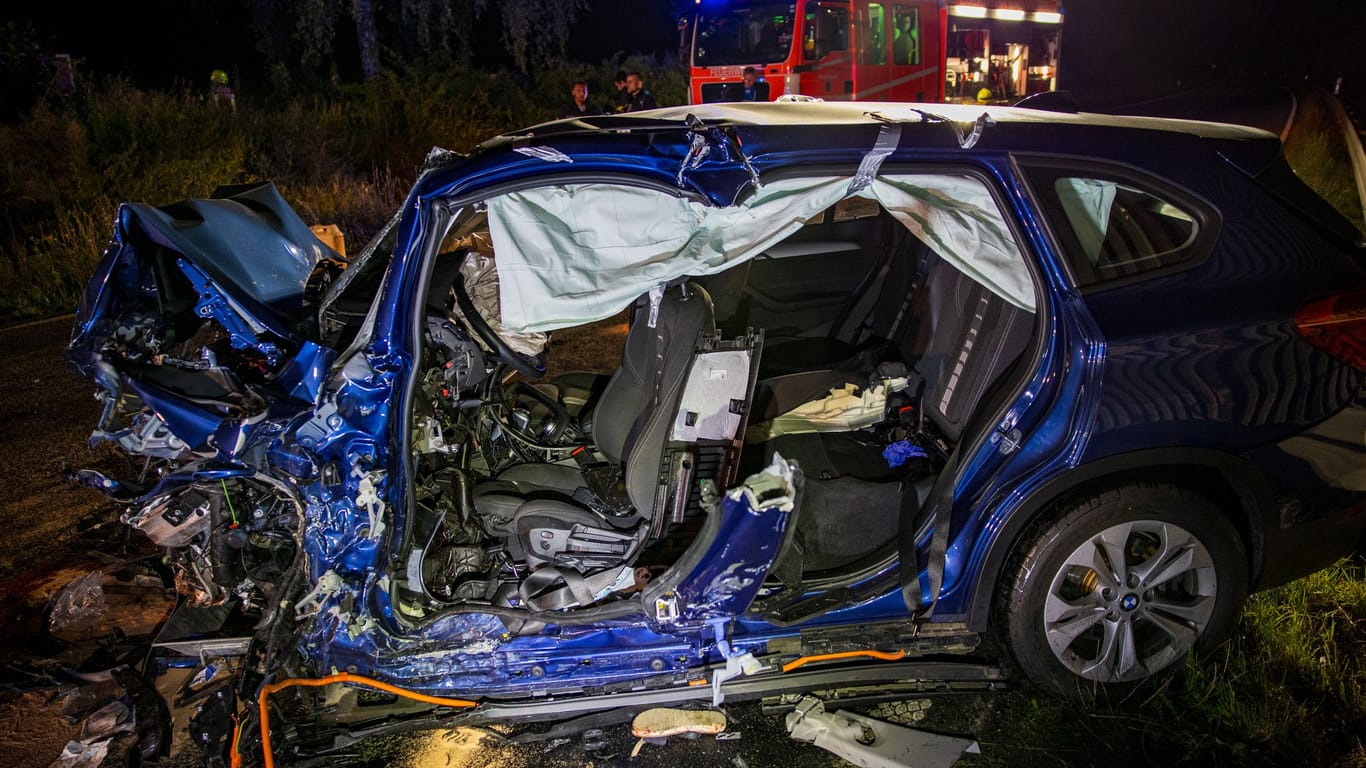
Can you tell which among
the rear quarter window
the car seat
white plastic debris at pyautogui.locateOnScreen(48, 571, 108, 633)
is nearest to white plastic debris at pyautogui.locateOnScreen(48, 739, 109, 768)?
white plastic debris at pyautogui.locateOnScreen(48, 571, 108, 633)

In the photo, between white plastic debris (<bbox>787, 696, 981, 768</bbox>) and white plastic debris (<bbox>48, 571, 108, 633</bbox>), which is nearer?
white plastic debris (<bbox>787, 696, 981, 768</bbox>)

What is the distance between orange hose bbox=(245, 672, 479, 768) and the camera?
2.40m

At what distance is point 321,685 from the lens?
99.6 inches

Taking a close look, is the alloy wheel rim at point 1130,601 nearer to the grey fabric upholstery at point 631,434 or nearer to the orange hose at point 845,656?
the orange hose at point 845,656

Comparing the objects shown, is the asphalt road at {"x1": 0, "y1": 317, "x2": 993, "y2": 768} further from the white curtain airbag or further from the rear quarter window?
the rear quarter window

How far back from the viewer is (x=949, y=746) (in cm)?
260

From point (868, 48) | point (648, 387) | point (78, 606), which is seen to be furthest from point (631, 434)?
point (868, 48)

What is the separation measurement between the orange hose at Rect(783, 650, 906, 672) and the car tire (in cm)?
37

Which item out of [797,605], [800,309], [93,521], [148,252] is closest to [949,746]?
[797,605]

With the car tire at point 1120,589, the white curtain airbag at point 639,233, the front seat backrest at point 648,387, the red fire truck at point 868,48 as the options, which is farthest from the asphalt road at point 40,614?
the red fire truck at point 868,48

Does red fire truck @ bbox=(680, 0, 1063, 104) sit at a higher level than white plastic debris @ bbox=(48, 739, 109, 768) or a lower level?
higher

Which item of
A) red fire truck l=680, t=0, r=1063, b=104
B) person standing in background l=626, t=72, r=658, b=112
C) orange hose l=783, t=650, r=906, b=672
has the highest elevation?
red fire truck l=680, t=0, r=1063, b=104

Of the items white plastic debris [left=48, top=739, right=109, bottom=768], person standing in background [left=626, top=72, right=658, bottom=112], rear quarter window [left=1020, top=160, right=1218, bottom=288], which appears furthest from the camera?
person standing in background [left=626, top=72, right=658, bottom=112]

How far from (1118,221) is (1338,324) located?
0.69 metres
